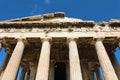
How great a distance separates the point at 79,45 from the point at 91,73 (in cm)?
375

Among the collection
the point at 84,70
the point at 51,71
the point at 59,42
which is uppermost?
the point at 59,42

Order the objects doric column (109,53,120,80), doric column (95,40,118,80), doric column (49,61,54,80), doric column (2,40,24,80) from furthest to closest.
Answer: doric column (49,61,54,80), doric column (109,53,120,80), doric column (2,40,24,80), doric column (95,40,118,80)

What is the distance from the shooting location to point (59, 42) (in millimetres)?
16922

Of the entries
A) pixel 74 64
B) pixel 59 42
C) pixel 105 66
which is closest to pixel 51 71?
pixel 59 42

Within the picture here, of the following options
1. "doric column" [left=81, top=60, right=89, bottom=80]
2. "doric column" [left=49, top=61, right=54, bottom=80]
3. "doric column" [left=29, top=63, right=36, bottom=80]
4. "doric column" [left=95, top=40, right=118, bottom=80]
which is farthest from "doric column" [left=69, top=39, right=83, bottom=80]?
"doric column" [left=29, top=63, right=36, bottom=80]

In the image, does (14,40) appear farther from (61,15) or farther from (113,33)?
(113,33)

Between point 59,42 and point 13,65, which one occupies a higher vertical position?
point 59,42

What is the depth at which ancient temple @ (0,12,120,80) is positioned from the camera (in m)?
15.1

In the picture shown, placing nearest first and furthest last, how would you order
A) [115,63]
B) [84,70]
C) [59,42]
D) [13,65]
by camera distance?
[13,65]
[115,63]
[59,42]
[84,70]

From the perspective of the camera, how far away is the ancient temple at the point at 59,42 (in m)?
15.1

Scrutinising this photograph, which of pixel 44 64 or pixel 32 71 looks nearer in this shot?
pixel 44 64

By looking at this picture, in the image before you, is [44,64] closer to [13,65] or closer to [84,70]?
[13,65]

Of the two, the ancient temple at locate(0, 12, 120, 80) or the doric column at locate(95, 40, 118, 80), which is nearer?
the doric column at locate(95, 40, 118, 80)

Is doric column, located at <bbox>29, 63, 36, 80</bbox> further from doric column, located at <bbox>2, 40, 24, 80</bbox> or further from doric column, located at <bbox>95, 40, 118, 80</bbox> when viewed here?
doric column, located at <bbox>95, 40, 118, 80</bbox>
